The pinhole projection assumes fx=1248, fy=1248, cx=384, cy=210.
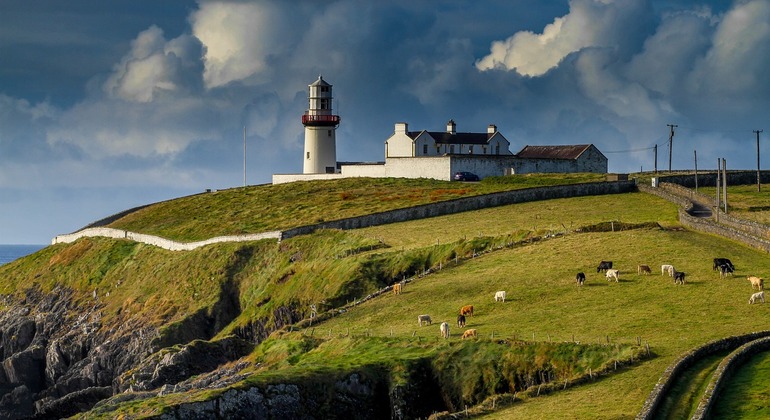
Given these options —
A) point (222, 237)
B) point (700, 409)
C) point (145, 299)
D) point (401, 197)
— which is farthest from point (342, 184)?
point (700, 409)

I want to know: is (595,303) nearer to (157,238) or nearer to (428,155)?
(157,238)

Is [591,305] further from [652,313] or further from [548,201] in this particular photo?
[548,201]

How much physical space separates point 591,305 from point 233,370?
67.8 ft

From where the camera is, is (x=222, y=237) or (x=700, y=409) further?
(x=222, y=237)

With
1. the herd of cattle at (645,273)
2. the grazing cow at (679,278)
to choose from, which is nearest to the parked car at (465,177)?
the herd of cattle at (645,273)

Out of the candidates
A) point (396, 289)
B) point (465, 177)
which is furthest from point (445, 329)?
point (465, 177)

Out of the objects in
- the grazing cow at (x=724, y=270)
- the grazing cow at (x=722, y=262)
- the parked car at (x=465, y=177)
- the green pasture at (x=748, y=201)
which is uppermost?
the parked car at (x=465, y=177)

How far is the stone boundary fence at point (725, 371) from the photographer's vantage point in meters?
45.9

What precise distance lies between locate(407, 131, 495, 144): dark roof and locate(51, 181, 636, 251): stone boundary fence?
36277 millimetres

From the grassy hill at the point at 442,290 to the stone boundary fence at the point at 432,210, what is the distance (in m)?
1.83

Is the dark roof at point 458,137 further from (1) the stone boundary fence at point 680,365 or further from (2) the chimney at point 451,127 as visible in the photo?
(1) the stone boundary fence at point 680,365

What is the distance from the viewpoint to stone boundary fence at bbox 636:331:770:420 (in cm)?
4638

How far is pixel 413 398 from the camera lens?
195ft

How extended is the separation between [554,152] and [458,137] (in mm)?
12319
